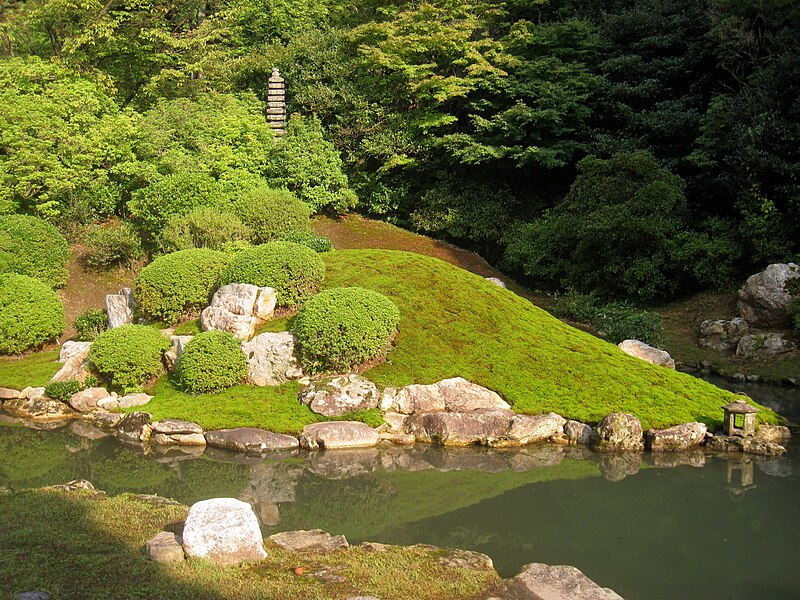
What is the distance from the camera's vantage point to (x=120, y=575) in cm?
579

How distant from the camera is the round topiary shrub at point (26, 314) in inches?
542

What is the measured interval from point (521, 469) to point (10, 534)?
19.3 ft

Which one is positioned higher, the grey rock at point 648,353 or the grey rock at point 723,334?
the grey rock at point 648,353

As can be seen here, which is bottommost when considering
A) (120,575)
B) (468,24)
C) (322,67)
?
(120,575)

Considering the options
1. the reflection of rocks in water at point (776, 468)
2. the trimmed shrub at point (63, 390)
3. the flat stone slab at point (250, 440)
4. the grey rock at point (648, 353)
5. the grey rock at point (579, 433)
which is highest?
the reflection of rocks in water at point (776, 468)

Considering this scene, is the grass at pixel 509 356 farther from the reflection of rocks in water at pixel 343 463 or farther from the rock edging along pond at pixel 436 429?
the reflection of rocks in water at pixel 343 463

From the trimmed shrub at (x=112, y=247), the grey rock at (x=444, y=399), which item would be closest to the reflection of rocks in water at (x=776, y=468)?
the grey rock at (x=444, y=399)

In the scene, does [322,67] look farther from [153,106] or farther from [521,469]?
[521,469]

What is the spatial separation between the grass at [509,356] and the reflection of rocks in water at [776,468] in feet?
3.33

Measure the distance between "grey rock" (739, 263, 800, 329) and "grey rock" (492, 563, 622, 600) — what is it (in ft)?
36.6

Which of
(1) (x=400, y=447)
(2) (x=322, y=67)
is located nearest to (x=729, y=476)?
(1) (x=400, y=447)

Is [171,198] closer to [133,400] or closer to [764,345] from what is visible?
[133,400]

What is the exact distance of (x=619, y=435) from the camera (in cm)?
1002

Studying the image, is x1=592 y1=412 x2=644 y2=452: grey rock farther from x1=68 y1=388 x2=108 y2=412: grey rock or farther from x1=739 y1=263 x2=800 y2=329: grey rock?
x1=68 y1=388 x2=108 y2=412: grey rock
